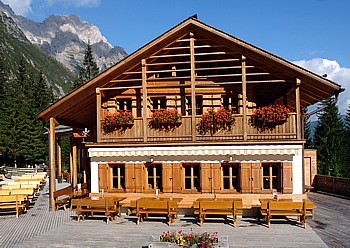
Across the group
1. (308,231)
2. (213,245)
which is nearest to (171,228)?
(213,245)

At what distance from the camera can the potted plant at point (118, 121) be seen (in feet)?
52.1

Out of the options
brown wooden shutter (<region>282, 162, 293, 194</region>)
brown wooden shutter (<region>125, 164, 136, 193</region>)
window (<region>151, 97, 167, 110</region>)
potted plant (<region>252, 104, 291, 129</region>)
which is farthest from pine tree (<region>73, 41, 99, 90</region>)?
brown wooden shutter (<region>282, 162, 293, 194</region>)

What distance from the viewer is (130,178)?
16.0 m

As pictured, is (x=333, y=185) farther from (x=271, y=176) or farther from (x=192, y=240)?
(x=192, y=240)

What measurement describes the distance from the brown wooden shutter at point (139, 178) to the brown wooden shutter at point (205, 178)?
2.59m

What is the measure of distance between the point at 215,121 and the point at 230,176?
2.41 m

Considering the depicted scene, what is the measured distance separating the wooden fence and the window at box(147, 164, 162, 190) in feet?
33.5

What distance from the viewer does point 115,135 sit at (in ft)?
53.3

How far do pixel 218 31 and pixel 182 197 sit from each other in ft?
23.6

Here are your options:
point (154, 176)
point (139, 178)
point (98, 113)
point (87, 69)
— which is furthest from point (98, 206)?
point (87, 69)

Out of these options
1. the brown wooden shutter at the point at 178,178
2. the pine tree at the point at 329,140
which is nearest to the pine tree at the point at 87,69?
the pine tree at the point at 329,140

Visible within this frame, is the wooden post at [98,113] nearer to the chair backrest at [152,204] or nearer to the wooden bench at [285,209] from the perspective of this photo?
the chair backrest at [152,204]

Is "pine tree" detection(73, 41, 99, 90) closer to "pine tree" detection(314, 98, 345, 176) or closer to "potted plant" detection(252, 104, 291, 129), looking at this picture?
"pine tree" detection(314, 98, 345, 176)

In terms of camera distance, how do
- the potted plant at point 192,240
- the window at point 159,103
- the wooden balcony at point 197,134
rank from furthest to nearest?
the window at point 159,103
the wooden balcony at point 197,134
the potted plant at point 192,240
